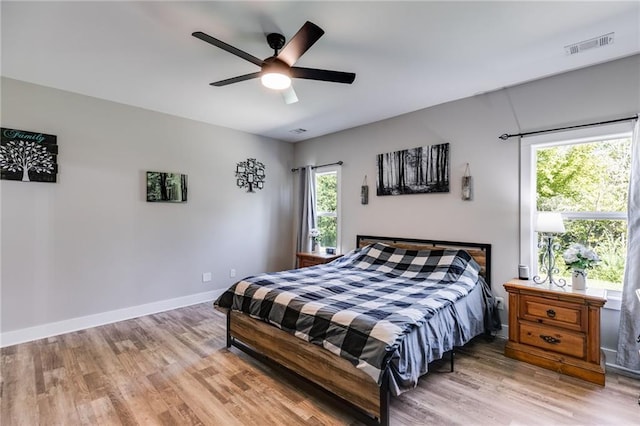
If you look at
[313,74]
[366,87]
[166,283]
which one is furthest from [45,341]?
[366,87]

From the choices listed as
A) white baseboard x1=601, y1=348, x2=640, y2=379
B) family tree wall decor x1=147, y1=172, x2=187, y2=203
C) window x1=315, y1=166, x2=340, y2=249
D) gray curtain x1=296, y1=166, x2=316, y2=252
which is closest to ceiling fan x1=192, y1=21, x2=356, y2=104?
family tree wall decor x1=147, y1=172, x2=187, y2=203

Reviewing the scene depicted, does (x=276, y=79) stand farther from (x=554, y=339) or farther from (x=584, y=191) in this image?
(x=554, y=339)

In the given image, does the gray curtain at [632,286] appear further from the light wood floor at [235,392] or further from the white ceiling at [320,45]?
the white ceiling at [320,45]

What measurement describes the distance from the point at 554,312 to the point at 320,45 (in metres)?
2.83

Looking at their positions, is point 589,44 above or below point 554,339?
above

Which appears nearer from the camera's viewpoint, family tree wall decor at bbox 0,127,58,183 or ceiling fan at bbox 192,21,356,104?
ceiling fan at bbox 192,21,356,104

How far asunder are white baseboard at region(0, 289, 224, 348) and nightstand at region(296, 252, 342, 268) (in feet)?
4.64

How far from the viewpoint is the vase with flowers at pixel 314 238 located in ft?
16.0

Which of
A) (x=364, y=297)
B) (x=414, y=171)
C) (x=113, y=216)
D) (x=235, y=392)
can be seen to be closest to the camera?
(x=235, y=392)

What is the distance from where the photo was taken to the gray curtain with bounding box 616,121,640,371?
7.67ft

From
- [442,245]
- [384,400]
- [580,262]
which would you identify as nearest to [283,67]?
[384,400]

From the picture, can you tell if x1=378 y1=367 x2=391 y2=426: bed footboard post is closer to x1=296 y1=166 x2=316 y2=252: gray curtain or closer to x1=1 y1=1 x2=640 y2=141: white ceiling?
x1=1 y1=1 x2=640 y2=141: white ceiling

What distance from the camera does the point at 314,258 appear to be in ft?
14.7

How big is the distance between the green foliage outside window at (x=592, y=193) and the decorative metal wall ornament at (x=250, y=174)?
374cm
